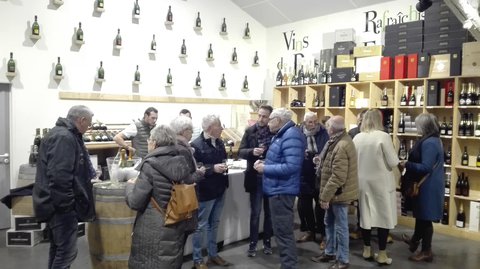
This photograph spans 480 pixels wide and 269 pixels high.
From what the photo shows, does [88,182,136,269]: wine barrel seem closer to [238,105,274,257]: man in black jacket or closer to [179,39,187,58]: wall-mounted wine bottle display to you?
[238,105,274,257]: man in black jacket

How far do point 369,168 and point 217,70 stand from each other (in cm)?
432

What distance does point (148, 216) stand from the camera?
8.36 feet

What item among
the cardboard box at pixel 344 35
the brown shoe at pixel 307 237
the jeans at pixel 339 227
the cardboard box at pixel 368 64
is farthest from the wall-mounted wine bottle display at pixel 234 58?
the jeans at pixel 339 227

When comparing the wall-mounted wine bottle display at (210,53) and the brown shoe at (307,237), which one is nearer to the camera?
the brown shoe at (307,237)

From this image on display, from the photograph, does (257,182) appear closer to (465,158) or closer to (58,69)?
(465,158)

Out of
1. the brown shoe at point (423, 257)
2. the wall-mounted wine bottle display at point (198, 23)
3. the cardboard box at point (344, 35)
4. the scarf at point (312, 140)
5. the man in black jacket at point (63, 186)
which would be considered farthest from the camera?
the wall-mounted wine bottle display at point (198, 23)

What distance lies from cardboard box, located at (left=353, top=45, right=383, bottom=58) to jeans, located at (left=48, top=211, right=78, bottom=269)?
4920 mm

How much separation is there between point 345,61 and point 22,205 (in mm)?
5097

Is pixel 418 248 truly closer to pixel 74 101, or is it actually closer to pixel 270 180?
pixel 270 180

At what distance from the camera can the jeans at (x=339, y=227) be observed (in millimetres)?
3816

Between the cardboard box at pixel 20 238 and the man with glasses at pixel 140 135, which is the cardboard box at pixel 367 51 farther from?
the cardboard box at pixel 20 238

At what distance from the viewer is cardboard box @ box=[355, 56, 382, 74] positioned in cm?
600

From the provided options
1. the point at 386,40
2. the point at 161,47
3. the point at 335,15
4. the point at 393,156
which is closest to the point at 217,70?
the point at 161,47

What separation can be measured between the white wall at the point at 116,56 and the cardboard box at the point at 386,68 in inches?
117
